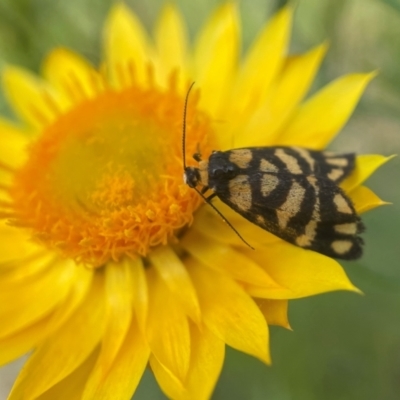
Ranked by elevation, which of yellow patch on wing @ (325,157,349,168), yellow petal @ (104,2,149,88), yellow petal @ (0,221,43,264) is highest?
yellow petal @ (104,2,149,88)

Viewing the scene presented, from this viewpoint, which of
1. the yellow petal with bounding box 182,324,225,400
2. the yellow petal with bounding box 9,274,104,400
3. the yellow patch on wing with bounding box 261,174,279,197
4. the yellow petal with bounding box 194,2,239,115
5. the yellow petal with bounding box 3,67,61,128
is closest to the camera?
the yellow petal with bounding box 182,324,225,400

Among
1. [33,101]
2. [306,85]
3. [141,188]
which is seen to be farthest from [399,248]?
[33,101]

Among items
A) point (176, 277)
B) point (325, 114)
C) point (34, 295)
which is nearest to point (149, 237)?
point (176, 277)

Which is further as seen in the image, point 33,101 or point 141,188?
point 33,101

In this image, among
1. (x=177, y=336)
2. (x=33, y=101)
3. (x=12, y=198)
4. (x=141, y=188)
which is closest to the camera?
(x=177, y=336)

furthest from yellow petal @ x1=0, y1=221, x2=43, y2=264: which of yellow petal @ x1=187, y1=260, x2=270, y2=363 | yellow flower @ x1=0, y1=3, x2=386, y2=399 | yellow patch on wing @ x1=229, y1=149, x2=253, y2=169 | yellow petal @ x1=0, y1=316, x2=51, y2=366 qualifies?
yellow patch on wing @ x1=229, y1=149, x2=253, y2=169

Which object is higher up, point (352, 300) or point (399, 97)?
point (399, 97)

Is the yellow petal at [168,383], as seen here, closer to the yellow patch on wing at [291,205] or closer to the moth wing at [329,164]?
the yellow patch on wing at [291,205]

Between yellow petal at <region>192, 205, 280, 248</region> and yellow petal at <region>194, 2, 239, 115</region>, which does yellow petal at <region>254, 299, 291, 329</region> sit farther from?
yellow petal at <region>194, 2, 239, 115</region>

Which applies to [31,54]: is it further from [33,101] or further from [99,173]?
[99,173]
